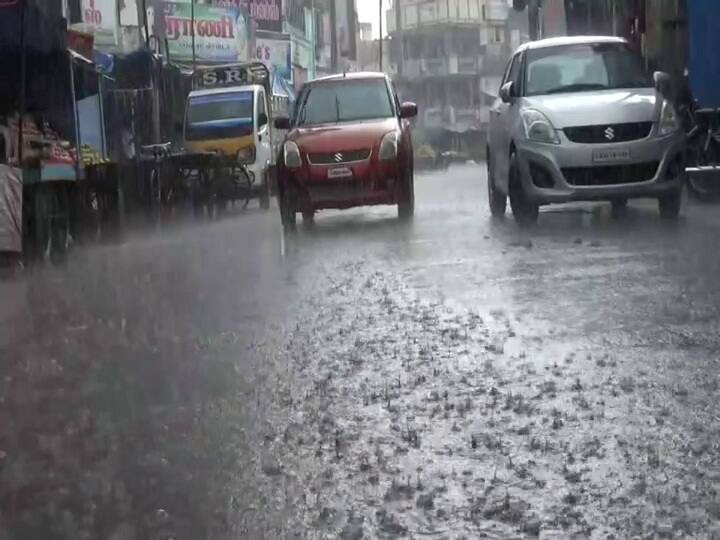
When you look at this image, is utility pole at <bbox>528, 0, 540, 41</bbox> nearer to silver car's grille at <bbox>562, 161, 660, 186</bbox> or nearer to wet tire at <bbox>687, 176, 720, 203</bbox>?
wet tire at <bbox>687, 176, 720, 203</bbox>

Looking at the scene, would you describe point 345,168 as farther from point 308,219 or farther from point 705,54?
point 705,54

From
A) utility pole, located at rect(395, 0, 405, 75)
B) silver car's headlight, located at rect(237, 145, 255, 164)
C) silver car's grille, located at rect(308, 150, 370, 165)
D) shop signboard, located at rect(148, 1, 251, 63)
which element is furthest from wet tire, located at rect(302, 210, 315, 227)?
utility pole, located at rect(395, 0, 405, 75)

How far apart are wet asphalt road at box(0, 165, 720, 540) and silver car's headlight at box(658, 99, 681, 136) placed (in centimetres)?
274

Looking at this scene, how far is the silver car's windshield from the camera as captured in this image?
15234mm

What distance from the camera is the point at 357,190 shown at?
55.7ft

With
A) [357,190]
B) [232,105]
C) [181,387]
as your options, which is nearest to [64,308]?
[181,387]

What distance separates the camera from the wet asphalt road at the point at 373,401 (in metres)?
4.32

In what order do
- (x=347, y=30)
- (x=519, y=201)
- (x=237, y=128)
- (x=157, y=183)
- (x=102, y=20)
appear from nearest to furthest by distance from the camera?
(x=519, y=201)
(x=157, y=183)
(x=237, y=128)
(x=102, y=20)
(x=347, y=30)

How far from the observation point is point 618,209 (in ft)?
55.5

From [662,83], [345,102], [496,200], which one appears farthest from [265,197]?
[662,83]

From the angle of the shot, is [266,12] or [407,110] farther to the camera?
[266,12]

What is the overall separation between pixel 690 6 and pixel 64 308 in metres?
10.7

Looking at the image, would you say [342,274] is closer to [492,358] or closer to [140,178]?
[492,358]

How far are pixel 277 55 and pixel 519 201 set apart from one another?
46.6 meters
